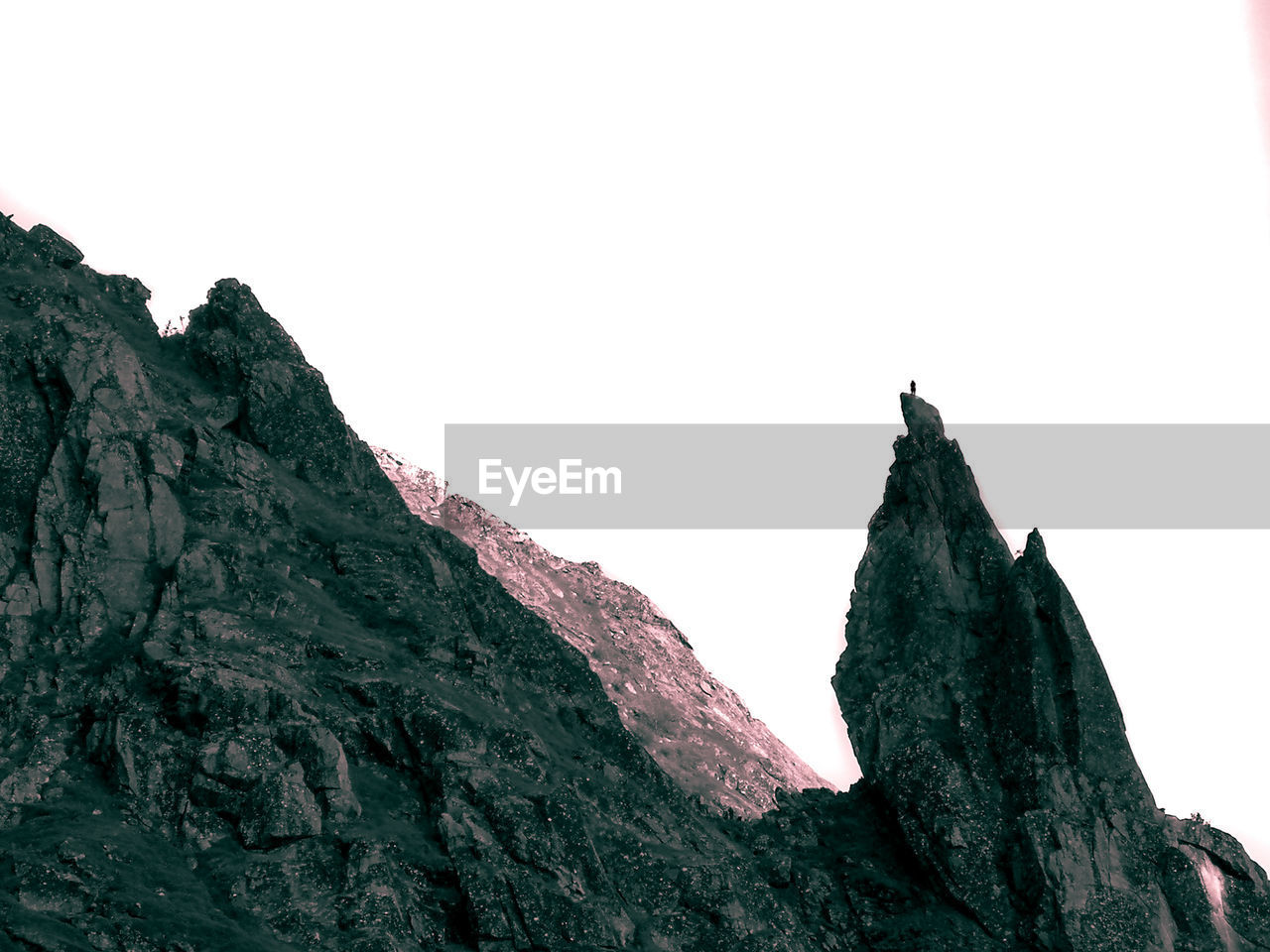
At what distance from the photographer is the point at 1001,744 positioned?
108250 mm

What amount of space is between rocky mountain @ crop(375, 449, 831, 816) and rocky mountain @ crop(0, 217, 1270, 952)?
24.9 m

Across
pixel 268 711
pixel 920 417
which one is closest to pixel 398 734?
pixel 268 711

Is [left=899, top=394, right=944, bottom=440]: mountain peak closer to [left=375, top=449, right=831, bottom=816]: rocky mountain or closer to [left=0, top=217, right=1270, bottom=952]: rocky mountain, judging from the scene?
[left=0, top=217, right=1270, bottom=952]: rocky mountain

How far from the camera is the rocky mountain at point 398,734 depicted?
83500 mm

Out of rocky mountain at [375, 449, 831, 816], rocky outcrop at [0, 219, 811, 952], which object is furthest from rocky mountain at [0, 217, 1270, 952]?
rocky mountain at [375, 449, 831, 816]

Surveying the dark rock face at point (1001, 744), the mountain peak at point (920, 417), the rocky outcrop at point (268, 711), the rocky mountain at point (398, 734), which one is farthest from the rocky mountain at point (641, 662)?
the mountain peak at point (920, 417)

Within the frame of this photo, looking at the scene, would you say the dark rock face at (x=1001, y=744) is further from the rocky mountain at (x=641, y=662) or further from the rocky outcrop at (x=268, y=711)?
the rocky mountain at (x=641, y=662)

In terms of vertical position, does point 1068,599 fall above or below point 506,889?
above

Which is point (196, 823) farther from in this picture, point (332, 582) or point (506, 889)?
point (332, 582)

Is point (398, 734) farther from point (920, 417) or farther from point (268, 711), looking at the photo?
point (920, 417)

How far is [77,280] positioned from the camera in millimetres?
130875

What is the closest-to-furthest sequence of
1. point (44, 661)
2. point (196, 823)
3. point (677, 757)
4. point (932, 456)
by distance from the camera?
point (196, 823) → point (44, 661) → point (932, 456) → point (677, 757)

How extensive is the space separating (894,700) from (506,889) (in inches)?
1636

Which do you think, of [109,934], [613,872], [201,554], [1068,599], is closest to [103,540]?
[201,554]
